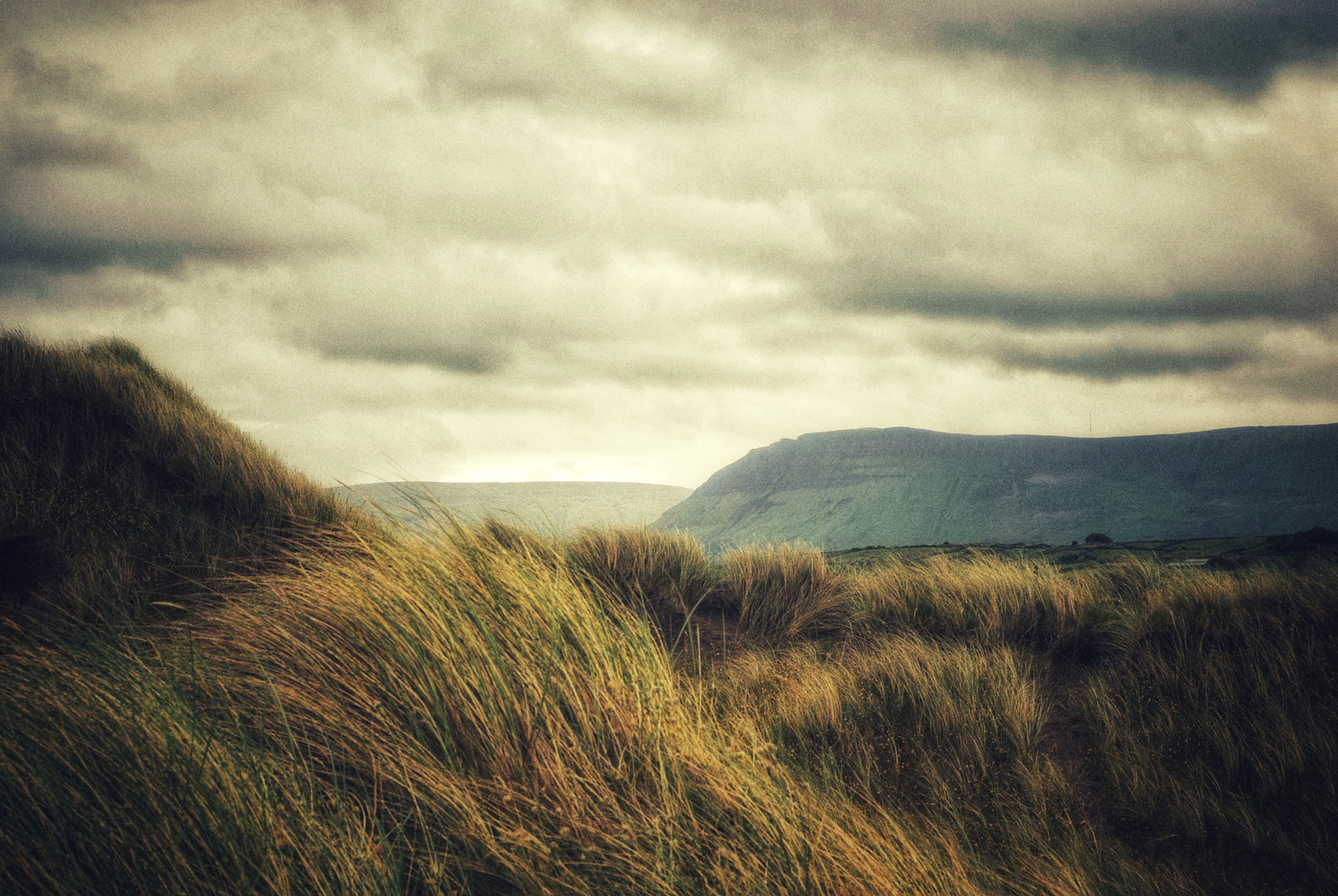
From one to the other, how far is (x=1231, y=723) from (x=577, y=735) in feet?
12.4

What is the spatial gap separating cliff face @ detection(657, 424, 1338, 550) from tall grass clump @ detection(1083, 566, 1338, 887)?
73427 millimetres

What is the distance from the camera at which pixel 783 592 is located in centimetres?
712

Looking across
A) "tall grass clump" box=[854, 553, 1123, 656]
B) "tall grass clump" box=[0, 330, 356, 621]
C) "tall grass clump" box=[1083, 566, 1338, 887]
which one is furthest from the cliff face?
"tall grass clump" box=[0, 330, 356, 621]

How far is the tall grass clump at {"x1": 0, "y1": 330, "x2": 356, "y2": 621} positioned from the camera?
14.6 ft

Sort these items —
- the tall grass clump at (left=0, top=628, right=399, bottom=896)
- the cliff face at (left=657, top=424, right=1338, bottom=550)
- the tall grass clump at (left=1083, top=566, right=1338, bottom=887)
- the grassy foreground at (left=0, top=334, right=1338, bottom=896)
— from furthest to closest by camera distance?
the cliff face at (left=657, top=424, right=1338, bottom=550) < the tall grass clump at (left=1083, top=566, right=1338, bottom=887) < the grassy foreground at (left=0, top=334, right=1338, bottom=896) < the tall grass clump at (left=0, top=628, right=399, bottom=896)

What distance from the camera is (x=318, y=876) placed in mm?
1621

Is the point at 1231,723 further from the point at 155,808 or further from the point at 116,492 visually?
the point at 116,492

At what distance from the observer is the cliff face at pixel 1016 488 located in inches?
3679

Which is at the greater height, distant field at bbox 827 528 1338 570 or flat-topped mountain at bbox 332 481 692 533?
flat-topped mountain at bbox 332 481 692 533

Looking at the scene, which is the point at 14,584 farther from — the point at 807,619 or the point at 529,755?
the point at 807,619

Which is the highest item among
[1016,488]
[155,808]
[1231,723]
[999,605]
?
[155,808]

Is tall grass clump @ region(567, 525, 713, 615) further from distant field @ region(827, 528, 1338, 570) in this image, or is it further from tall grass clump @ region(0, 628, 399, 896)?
tall grass clump @ region(0, 628, 399, 896)

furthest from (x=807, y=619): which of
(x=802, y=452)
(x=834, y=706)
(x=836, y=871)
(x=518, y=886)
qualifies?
(x=802, y=452)

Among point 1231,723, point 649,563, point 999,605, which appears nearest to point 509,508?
point 649,563
